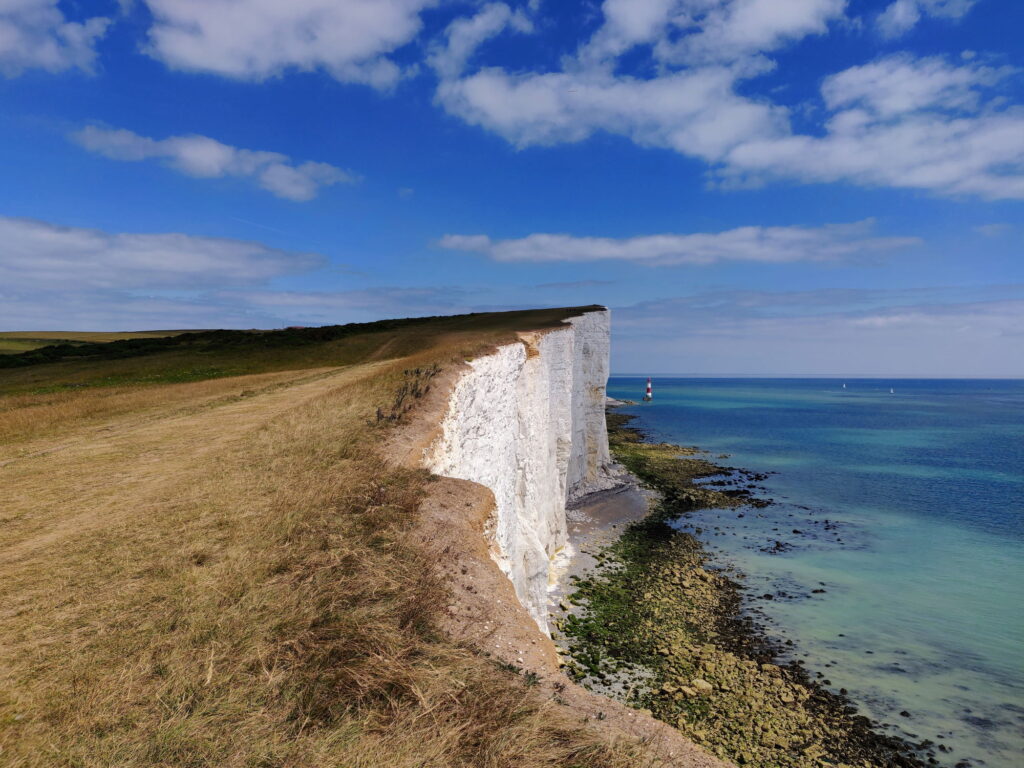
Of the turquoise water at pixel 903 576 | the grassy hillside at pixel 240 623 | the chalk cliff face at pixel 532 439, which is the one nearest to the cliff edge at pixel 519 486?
the chalk cliff face at pixel 532 439

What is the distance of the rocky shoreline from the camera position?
13.0 meters

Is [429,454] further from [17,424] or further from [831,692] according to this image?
[831,692]

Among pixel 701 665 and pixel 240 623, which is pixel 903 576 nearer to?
pixel 701 665

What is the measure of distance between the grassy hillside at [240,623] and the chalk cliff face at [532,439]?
2.85 metres

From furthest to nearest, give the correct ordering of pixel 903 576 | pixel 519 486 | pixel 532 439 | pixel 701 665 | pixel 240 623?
1. pixel 903 576
2. pixel 532 439
3. pixel 519 486
4. pixel 701 665
5. pixel 240 623

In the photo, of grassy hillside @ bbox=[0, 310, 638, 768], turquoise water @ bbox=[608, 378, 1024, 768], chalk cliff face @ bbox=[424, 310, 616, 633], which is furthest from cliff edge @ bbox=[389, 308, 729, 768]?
turquoise water @ bbox=[608, 378, 1024, 768]

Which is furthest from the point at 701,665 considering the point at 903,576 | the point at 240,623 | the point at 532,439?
the point at 240,623

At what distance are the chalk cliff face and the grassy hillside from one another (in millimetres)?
2851

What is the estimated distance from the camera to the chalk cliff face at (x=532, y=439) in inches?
551

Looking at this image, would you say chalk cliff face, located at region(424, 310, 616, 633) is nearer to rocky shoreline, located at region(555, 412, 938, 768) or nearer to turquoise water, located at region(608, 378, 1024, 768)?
rocky shoreline, located at region(555, 412, 938, 768)

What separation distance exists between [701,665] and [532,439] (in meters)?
10.7

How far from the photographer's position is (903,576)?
23.8 meters

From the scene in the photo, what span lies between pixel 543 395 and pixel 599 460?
50.1 ft

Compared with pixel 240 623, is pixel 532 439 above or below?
below
